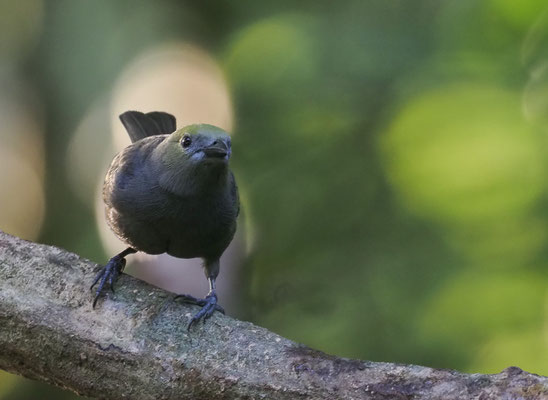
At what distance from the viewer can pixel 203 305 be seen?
3.46 meters

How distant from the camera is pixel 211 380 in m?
2.96

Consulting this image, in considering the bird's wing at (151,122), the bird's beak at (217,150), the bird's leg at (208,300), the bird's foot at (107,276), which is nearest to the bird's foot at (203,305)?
the bird's leg at (208,300)

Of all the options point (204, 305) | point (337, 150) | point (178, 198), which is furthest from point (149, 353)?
point (337, 150)

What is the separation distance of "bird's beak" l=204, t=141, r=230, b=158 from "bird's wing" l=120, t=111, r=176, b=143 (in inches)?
42.7

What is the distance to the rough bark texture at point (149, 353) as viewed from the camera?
2781 millimetres

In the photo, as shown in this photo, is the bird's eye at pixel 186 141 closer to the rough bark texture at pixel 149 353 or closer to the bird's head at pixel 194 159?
the bird's head at pixel 194 159

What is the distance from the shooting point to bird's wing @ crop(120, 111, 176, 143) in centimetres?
462

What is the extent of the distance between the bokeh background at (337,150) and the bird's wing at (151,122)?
412 mm

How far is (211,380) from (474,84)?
1.80 meters

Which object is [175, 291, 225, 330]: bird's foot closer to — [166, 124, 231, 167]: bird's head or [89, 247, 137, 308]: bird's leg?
[89, 247, 137, 308]: bird's leg

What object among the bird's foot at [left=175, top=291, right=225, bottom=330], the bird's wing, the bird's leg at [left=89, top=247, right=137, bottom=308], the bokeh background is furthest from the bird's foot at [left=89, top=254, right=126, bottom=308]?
the bird's wing

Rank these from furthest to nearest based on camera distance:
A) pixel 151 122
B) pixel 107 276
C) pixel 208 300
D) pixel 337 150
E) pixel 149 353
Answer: pixel 151 122 → pixel 337 150 → pixel 208 300 → pixel 107 276 → pixel 149 353

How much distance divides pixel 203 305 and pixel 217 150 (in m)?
0.70

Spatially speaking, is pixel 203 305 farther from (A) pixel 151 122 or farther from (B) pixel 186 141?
(A) pixel 151 122
